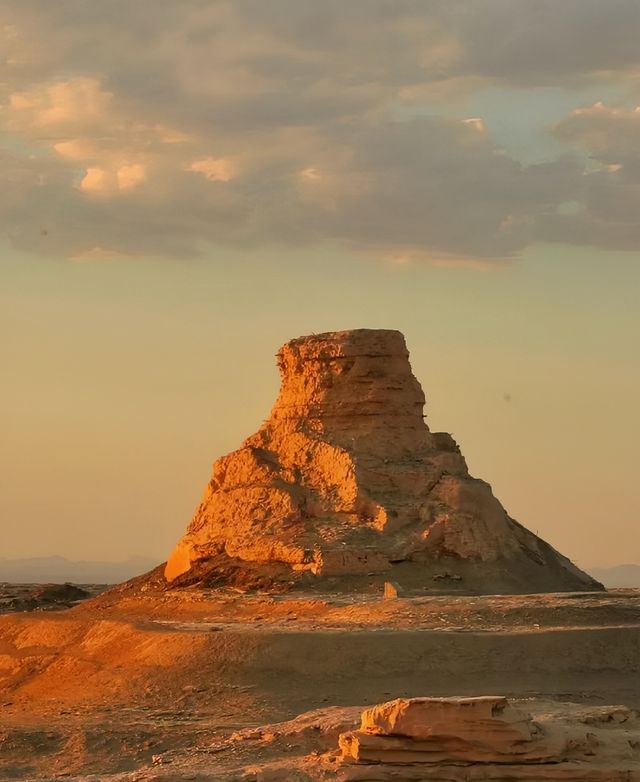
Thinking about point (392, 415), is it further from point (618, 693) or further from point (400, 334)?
point (618, 693)

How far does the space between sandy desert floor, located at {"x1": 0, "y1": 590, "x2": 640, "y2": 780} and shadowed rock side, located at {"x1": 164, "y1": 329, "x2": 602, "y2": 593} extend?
76.2 inches

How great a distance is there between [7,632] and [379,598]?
8123 mm

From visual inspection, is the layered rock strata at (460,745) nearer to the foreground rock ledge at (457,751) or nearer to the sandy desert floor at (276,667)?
the foreground rock ledge at (457,751)

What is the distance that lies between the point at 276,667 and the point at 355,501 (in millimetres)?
7609

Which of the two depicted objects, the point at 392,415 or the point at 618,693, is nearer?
the point at 618,693

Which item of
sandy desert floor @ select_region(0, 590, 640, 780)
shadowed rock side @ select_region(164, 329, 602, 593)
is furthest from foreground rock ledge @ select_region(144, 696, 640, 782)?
shadowed rock side @ select_region(164, 329, 602, 593)

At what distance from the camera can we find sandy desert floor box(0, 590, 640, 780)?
24.4 meters

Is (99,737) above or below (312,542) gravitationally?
below

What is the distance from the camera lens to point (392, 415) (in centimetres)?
3597

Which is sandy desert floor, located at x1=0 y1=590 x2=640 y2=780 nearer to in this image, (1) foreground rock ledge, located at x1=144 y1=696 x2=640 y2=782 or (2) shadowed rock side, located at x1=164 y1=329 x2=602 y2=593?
(2) shadowed rock side, located at x1=164 y1=329 x2=602 y2=593

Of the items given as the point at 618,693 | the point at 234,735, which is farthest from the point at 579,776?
the point at 618,693

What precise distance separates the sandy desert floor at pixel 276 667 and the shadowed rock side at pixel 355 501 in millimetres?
1935

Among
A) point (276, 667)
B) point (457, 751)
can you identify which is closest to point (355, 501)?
point (276, 667)

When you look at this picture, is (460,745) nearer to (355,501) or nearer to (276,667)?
(276,667)
